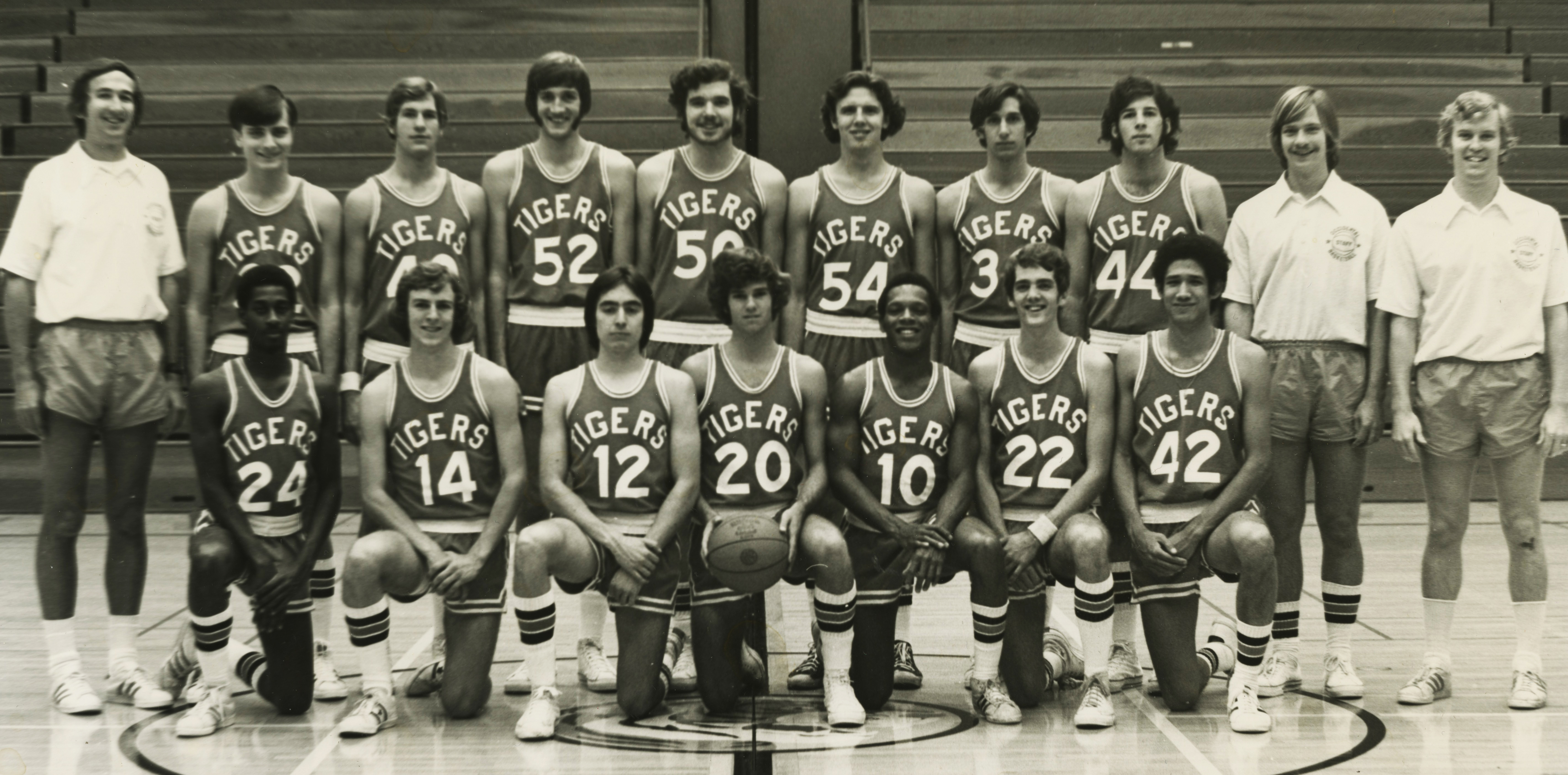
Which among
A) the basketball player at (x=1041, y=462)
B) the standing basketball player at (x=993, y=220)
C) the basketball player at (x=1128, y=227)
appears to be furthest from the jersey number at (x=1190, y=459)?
the standing basketball player at (x=993, y=220)

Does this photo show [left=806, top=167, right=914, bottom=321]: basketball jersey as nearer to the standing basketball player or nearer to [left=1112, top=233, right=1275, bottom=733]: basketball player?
the standing basketball player

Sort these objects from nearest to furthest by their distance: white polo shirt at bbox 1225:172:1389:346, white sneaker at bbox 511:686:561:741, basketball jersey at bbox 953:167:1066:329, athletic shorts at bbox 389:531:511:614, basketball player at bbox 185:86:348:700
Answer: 1. white sneaker at bbox 511:686:561:741
2. athletic shorts at bbox 389:531:511:614
3. white polo shirt at bbox 1225:172:1389:346
4. basketball player at bbox 185:86:348:700
5. basketball jersey at bbox 953:167:1066:329

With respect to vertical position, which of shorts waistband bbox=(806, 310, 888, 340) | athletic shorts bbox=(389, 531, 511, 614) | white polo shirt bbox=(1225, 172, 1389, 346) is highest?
white polo shirt bbox=(1225, 172, 1389, 346)

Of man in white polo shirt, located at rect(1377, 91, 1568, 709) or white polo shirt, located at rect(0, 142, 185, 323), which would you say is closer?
man in white polo shirt, located at rect(1377, 91, 1568, 709)

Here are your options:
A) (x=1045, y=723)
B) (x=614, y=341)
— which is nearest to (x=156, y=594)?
(x=614, y=341)

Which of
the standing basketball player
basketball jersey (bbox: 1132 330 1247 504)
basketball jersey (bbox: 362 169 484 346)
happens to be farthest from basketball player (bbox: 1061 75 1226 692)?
basketball jersey (bbox: 362 169 484 346)

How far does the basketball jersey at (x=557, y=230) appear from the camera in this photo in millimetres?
4750

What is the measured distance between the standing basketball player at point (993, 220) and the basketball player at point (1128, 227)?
112mm

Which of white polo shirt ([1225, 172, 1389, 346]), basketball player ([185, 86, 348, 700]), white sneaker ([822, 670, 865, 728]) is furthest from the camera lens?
basketball player ([185, 86, 348, 700])

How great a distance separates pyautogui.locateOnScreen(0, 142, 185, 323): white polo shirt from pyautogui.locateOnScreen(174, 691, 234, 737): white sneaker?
118 cm

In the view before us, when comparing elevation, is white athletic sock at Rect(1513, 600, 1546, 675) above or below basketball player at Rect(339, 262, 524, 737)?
below

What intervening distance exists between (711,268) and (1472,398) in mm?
2300

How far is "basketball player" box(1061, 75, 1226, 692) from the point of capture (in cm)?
456

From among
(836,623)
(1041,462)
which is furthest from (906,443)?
(836,623)
